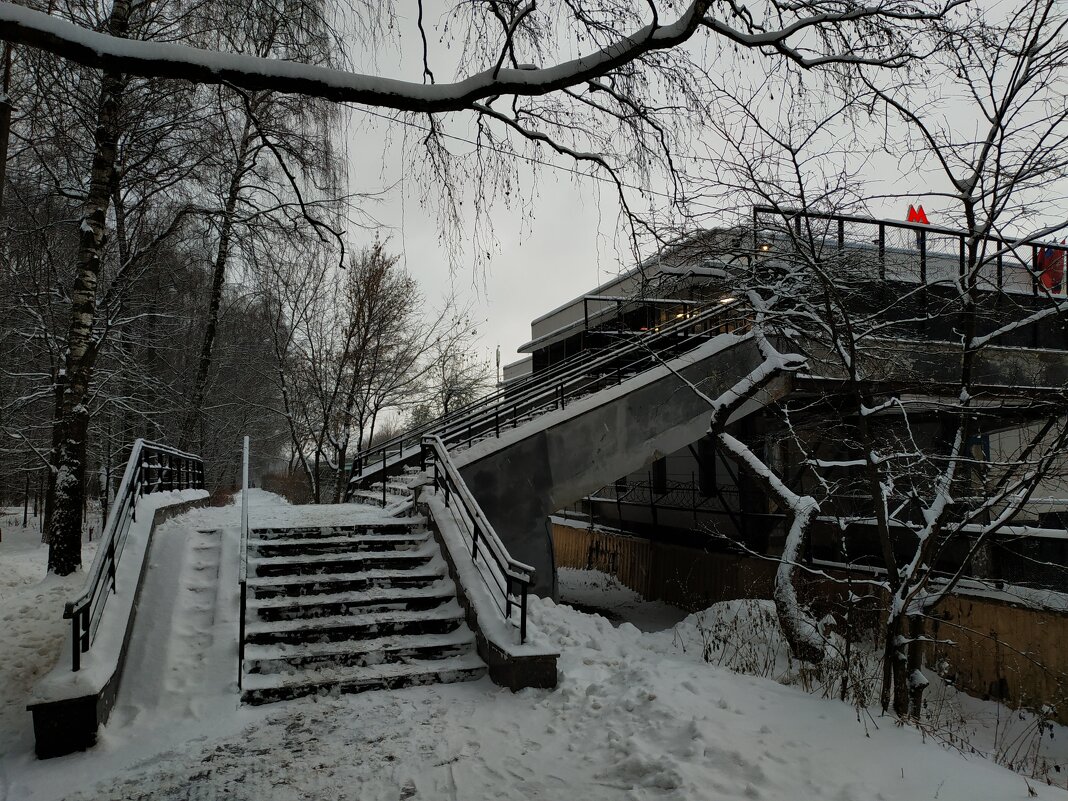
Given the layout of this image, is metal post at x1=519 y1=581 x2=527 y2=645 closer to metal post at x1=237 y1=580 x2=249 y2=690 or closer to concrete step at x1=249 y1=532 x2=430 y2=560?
metal post at x1=237 y1=580 x2=249 y2=690

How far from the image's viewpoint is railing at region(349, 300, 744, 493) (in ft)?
36.2

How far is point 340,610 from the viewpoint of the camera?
669cm

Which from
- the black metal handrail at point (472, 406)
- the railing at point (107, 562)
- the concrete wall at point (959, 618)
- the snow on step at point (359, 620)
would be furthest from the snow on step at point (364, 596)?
the black metal handrail at point (472, 406)

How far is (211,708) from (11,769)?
4.11 feet

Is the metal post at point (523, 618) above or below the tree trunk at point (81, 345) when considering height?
below

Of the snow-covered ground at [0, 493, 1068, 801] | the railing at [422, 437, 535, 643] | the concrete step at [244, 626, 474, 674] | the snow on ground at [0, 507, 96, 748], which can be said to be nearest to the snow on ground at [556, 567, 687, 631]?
the railing at [422, 437, 535, 643]

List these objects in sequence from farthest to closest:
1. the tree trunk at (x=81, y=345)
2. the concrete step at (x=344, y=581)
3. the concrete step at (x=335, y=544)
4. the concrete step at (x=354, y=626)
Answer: the tree trunk at (x=81, y=345) < the concrete step at (x=335, y=544) < the concrete step at (x=344, y=581) < the concrete step at (x=354, y=626)

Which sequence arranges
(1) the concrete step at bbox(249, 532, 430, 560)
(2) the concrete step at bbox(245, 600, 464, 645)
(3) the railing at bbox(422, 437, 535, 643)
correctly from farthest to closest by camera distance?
1. (1) the concrete step at bbox(249, 532, 430, 560)
2. (2) the concrete step at bbox(245, 600, 464, 645)
3. (3) the railing at bbox(422, 437, 535, 643)

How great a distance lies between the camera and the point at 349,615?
6.70 m

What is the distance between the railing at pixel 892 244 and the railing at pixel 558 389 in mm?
2022

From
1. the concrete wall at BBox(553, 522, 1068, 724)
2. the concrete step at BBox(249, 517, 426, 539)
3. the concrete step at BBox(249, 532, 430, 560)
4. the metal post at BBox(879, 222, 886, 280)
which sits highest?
the metal post at BBox(879, 222, 886, 280)

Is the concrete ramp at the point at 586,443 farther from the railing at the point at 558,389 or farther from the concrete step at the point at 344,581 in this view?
the concrete step at the point at 344,581

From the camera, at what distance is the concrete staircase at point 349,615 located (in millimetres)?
5797

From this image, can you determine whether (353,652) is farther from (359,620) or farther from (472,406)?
(472,406)
